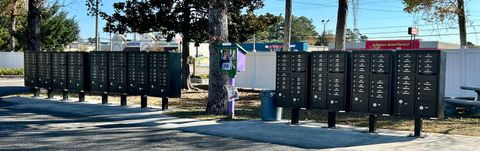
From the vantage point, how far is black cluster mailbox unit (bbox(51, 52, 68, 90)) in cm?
1850

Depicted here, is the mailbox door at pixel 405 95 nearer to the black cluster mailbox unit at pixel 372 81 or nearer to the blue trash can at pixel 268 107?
the black cluster mailbox unit at pixel 372 81

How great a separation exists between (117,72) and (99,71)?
0.94m

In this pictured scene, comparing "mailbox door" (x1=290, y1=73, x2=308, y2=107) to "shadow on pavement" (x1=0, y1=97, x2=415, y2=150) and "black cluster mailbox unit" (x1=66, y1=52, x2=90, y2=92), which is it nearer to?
"shadow on pavement" (x1=0, y1=97, x2=415, y2=150)

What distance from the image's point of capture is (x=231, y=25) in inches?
925

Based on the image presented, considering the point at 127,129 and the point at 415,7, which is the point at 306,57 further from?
the point at 415,7

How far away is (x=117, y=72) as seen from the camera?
16.6 m

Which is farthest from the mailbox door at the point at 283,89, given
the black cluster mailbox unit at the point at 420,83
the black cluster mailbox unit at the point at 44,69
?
the black cluster mailbox unit at the point at 44,69

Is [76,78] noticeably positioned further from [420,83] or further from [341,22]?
[420,83]

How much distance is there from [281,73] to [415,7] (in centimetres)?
886

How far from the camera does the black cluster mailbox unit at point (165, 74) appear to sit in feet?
49.2

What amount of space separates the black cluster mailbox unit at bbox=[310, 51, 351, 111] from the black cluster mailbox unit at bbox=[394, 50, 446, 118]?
109cm

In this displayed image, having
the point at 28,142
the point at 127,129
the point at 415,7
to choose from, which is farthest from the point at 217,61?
the point at 415,7

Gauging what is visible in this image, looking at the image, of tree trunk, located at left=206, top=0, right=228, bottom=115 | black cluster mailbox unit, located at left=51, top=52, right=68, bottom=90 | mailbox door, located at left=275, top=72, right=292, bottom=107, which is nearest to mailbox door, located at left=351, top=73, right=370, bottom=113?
mailbox door, located at left=275, top=72, right=292, bottom=107

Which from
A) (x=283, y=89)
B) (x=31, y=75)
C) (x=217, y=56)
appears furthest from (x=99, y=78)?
(x=283, y=89)
